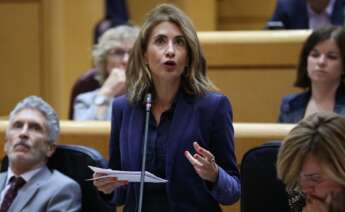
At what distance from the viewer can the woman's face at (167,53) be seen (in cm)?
138

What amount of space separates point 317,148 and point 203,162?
0.17m

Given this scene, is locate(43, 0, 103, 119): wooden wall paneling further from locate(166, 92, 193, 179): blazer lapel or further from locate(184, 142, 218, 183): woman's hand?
locate(184, 142, 218, 183): woman's hand

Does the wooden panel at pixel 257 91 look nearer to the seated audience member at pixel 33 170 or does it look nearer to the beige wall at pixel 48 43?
the seated audience member at pixel 33 170

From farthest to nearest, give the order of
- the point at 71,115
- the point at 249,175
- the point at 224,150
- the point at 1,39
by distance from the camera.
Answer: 1. the point at 1,39
2. the point at 71,115
3. the point at 249,175
4. the point at 224,150

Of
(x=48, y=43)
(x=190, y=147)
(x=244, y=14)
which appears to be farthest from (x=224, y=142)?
(x=244, y=14)

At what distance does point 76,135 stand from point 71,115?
56 cm

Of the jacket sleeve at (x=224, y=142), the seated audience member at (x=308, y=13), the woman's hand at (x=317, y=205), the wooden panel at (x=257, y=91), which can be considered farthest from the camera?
the seated audience member at (x=308, y=13)

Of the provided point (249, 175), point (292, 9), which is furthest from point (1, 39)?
point (249, 175)

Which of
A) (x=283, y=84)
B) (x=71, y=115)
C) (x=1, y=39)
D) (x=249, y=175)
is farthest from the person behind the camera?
(x=1, y=39)

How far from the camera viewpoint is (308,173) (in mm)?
1168

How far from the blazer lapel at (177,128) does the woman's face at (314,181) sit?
24 cm

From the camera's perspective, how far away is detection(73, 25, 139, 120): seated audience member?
7.47ft

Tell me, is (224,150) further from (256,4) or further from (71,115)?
(256,4)

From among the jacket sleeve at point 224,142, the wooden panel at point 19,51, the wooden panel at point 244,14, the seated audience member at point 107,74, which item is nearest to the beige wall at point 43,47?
the wooden panel at point 19,51
